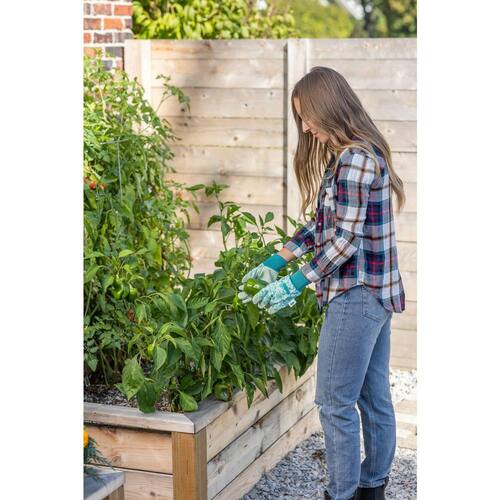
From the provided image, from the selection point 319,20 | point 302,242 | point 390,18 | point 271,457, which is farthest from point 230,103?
point 390,18

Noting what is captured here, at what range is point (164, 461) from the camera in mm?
2553

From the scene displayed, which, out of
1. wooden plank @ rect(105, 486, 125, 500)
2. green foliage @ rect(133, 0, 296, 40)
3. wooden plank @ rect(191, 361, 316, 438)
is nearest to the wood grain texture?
green foliage @ rect(133, 0, 296, 40)

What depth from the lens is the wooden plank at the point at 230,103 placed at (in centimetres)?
437

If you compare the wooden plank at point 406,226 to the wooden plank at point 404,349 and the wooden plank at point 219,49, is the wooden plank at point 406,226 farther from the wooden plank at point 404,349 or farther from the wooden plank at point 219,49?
the wooden plank at point 219,49

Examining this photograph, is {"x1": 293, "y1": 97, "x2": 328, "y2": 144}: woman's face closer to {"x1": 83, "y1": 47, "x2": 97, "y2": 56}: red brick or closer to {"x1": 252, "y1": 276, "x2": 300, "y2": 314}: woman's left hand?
{"x1": 252, "y1": 276, "x2": 300, "y2": 314}: woman's left hand

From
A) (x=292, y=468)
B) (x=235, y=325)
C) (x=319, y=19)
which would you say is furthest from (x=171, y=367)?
(x=319, y=19)

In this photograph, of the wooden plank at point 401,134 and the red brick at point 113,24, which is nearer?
the wooden plank at point 401,134

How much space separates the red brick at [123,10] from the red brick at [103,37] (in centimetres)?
12

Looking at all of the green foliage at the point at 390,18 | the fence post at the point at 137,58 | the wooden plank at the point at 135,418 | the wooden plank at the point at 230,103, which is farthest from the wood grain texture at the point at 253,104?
the green foliage at the point at 390,18

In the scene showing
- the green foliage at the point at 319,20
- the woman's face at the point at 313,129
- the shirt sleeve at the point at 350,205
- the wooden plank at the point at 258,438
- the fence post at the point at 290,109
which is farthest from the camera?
the green foliage at the point at 319,20

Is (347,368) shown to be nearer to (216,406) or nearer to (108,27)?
(216,406)

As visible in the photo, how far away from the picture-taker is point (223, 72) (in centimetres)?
444

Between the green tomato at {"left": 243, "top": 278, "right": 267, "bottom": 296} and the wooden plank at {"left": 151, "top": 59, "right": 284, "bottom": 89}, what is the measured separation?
1.91 meters

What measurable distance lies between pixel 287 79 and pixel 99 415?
7.25ft
